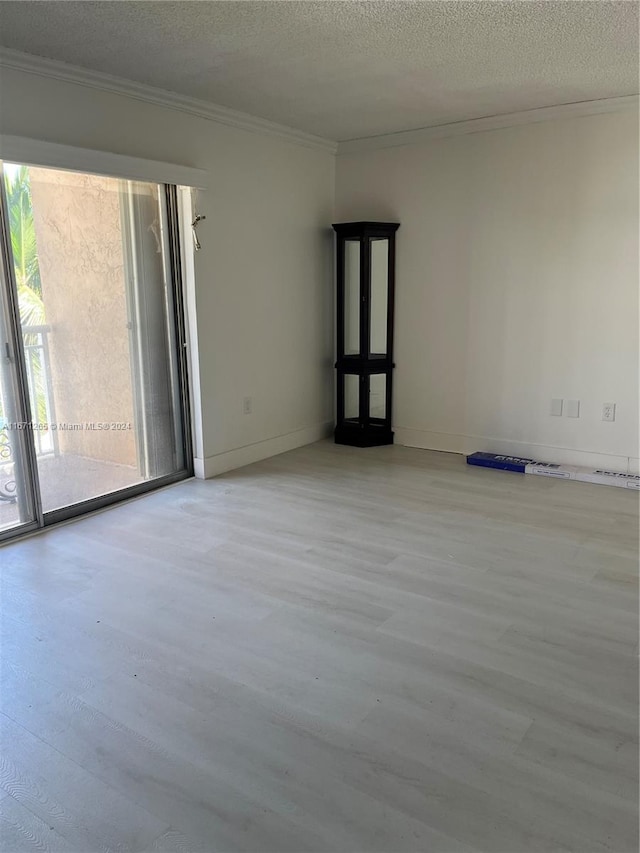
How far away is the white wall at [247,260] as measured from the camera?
3.38m

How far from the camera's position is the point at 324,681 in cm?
209

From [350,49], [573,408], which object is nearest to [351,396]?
[573,408]

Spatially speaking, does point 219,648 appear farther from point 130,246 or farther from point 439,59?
point 439,59

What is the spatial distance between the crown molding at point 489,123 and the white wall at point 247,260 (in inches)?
13.5

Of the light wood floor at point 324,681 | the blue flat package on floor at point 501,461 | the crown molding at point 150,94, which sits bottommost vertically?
the light wood floor at point 324,681

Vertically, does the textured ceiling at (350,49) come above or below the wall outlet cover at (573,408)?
above

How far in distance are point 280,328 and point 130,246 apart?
1.29 m

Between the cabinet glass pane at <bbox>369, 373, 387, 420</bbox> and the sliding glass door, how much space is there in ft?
5.02

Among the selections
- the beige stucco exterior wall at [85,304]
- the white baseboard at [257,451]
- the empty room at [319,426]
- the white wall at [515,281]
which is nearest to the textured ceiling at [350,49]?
the empty room at [319,426]

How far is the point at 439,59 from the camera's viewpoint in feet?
9.87

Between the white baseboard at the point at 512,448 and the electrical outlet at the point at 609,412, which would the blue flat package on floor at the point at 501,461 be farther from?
the electrical outlet at the point at 609,412

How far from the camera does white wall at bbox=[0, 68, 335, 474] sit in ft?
11.1

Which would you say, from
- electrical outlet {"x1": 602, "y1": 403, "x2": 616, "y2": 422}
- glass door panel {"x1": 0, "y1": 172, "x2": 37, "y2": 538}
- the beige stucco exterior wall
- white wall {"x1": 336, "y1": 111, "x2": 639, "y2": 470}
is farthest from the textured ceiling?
electrical outlet {"x1": 602, "y1": 403, "x2": 616, "y2": 422}

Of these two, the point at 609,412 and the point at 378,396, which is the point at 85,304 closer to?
the point at 378,396
